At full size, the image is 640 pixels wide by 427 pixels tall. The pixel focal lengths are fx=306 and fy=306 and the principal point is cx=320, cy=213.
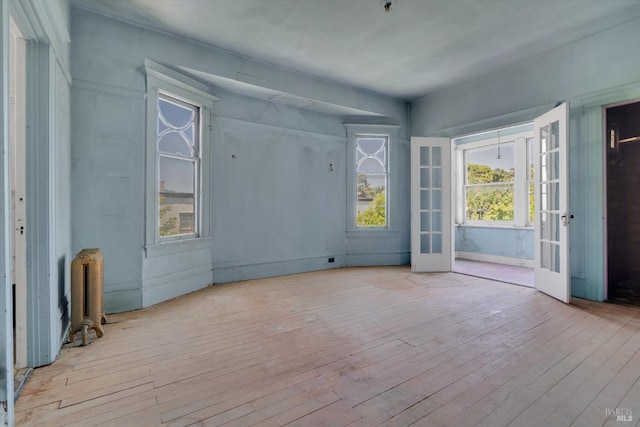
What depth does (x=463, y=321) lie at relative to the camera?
3.05 meters

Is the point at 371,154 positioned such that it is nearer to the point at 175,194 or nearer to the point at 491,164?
the point at 491,164

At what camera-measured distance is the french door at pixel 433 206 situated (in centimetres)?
540

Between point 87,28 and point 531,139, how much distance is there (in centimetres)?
729

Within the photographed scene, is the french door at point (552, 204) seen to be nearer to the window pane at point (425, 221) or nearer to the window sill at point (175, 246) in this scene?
the window pane at point (425, 221)

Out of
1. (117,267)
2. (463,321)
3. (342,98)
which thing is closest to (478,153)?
(342,98)

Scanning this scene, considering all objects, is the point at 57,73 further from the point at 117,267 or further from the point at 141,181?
the point at 117,267

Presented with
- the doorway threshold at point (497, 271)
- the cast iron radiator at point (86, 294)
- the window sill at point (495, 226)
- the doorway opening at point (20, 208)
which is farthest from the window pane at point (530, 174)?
the doorway opening at point (20, 208)

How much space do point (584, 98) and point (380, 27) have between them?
267 centimetres

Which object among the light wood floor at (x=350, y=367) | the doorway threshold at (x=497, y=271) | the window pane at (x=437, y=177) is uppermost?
the window pane at (x=437, y=177)

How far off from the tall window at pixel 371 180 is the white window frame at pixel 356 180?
0.19ft

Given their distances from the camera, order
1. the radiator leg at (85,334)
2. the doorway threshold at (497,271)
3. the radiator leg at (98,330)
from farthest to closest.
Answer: the doorway threshold at (497,271) < the radiator leg at (98,330) < the radiator leg at (85,334)

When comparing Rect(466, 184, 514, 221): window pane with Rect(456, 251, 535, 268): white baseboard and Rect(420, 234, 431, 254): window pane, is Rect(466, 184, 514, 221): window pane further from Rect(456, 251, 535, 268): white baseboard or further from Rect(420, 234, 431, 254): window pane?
Rect(420, 234, 431, 254): window pane

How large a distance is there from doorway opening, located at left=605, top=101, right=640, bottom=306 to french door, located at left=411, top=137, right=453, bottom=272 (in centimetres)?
212

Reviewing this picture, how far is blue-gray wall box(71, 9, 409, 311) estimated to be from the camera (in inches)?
126
